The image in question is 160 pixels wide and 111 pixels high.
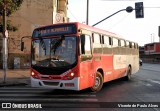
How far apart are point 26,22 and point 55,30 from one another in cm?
1911

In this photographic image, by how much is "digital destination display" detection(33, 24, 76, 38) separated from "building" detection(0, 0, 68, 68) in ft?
56.6

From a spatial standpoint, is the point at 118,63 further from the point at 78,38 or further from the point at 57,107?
the point at 57,107

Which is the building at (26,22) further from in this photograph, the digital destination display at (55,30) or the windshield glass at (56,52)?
A: the windshield glass at (56,52)

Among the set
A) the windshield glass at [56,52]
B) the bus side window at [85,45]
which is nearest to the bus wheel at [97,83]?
the bus side window at [85,45]

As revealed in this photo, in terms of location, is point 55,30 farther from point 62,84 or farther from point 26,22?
point 26,22

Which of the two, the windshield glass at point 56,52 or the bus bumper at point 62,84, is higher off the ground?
the windshield glass at point 56,52

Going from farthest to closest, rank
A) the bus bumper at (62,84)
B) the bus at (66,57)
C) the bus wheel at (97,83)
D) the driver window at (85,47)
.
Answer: the bus wheel at (97,83) < the driver window at (85,47) < the bus at (66,57) < the bus bumper at (62,84)

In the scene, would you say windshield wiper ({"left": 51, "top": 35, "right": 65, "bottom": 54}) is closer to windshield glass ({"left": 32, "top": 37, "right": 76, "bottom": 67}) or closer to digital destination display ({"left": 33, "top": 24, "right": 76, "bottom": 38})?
windshield glass ({"left": 32, "top": 37, "right": 76, "bottom": 67})

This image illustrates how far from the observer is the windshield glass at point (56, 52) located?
11.6 meters

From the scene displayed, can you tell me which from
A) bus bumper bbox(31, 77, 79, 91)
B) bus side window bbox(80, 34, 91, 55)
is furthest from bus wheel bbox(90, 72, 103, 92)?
bus bumper bbox(31, 77, 79, 91)

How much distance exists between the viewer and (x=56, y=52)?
464 inches

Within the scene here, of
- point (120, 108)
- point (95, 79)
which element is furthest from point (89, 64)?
point (120, 108)

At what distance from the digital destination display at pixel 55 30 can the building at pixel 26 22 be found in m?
17.3

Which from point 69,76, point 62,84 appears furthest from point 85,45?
point 62,84
